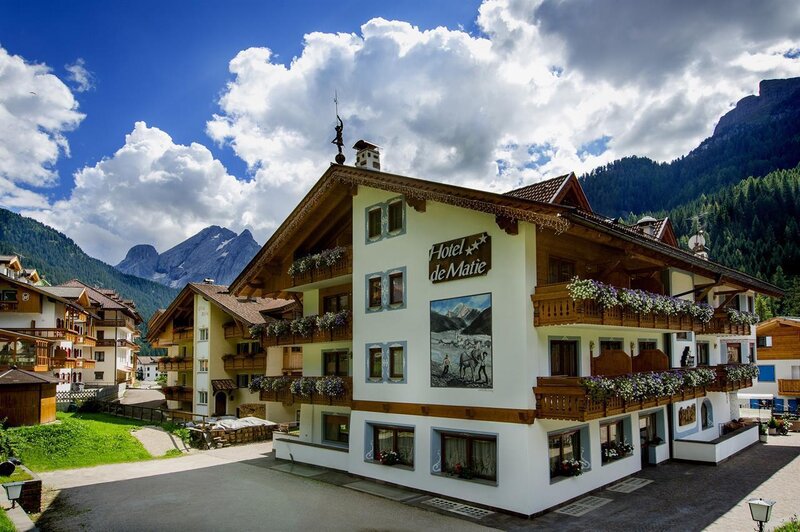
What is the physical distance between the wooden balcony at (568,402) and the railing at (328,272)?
990 centimetres

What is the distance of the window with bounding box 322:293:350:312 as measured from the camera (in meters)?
25.6

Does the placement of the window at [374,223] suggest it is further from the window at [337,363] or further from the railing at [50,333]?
the railing at [50,333]

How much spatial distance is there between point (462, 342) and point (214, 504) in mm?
9710

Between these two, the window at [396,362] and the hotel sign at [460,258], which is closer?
the hotel sign at [460,258]

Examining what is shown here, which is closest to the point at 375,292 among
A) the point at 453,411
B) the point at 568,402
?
the point at 453,411

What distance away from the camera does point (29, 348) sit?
134 ft

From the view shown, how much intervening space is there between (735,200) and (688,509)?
14540 cm

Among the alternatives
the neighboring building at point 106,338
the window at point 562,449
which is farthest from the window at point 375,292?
the neighboring building at point 106,338

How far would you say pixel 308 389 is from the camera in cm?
2439

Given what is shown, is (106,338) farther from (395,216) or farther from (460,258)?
(460,258)

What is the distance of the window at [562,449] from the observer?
59.3 feet

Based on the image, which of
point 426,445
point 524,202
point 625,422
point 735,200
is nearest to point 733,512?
point 625,422

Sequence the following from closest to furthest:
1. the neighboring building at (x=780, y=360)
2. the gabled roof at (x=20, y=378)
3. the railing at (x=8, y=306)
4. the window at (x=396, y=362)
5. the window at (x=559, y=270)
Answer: the window at (x=559, y=270), the window at (x=396, y=362), the gabled roof at (x=20, y=378), the railing at (x=8, y=306), the neighboring building at (x=780, y=360)

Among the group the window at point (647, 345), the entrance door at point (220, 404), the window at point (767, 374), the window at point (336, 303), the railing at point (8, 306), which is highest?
the railing at point (8, 306)
